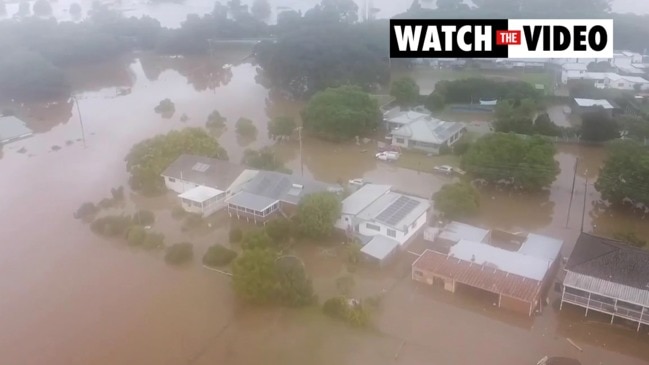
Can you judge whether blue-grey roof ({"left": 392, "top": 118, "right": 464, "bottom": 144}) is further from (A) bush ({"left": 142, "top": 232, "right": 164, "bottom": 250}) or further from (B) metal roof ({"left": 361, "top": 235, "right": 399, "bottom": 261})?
(A) bush ({"left": 142, "top": 232, "right": 164, "bottom": 250})

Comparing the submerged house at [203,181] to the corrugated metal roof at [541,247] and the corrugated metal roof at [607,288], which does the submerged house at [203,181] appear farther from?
the corrugated metal roof at [607,288]

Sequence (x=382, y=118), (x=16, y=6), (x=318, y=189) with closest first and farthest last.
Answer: (x=318, y=189) → (x=382, y=118) → (x=16, y=6)

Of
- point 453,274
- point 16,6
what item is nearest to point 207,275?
point 453,274

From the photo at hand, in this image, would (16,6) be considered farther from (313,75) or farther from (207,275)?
(207,275)

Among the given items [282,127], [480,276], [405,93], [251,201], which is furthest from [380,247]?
[405,93]

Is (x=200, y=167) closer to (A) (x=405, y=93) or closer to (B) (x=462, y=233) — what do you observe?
(B) (x=462, y=233)

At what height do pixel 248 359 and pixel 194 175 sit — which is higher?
pixel 194 175
